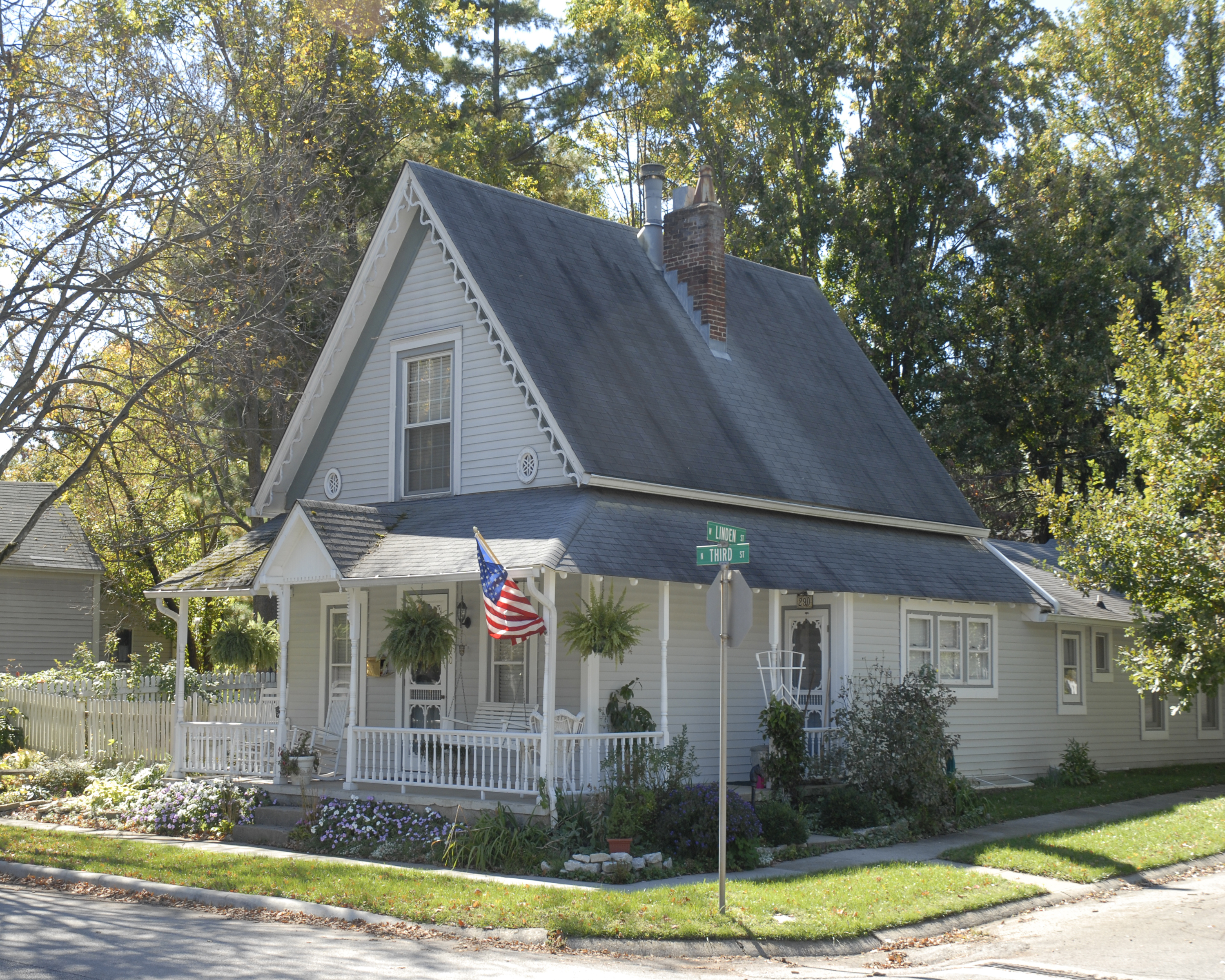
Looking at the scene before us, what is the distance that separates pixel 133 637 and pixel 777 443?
24.7m

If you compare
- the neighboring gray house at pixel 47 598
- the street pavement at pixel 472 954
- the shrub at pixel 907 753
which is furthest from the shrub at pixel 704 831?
the neighboring gray house at pixel 47 598

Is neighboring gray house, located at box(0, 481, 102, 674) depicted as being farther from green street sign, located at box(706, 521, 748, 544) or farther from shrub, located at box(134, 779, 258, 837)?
green street sign, located at box(706, 521, 748, 544)

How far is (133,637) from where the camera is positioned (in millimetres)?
36938

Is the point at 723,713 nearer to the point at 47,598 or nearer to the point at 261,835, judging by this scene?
the point at 261,835

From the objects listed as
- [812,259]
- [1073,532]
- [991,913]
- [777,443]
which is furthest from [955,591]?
[812,259]

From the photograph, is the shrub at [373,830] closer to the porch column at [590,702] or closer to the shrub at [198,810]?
the shrub at [198,810]

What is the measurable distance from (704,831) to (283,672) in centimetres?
661

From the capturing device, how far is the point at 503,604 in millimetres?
13695

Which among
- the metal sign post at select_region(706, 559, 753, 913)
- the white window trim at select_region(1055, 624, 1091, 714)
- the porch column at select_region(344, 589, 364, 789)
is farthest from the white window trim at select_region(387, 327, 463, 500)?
the white window trim at select_region(1055, 624, 1091, 714)

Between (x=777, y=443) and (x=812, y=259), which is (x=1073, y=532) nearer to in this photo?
(x=777, y=443)

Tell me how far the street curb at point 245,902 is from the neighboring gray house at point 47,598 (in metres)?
19.1

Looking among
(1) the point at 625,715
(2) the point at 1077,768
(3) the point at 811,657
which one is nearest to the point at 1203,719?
(2) the point at 1077,768

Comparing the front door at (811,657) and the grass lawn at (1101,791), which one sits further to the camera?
the front door at (811,657)

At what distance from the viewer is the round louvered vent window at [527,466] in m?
16.6
